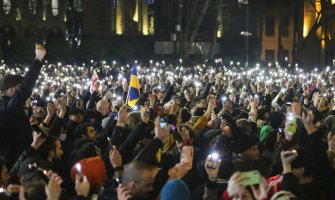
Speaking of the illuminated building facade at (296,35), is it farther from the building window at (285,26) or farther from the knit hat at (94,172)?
the knit hat at (94,172)

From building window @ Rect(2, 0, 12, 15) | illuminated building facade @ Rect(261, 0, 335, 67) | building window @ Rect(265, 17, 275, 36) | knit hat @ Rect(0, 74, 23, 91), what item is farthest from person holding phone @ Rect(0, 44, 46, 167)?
building window @ Rect(265, 17, 275, 36)

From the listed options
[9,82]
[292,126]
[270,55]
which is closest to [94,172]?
[9,82]

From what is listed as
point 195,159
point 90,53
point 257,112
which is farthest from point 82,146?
point 90,53

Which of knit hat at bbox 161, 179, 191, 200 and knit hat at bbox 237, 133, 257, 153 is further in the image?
knit hat at bbox 237, 133, 257, 153

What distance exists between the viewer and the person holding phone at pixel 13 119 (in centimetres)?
795

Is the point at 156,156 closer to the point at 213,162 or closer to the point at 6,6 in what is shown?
the point at 213,162

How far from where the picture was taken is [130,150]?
7.88 m

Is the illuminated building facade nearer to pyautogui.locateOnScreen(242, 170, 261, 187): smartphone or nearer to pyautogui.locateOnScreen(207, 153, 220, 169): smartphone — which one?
pyautogui.locateOnScreen(207, 153, 220, 169): smartphone

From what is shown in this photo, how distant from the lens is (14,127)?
805cm

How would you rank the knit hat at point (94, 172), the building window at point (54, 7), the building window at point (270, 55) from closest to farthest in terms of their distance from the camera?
the knit hat at point (94, 172) → the building window at point (54, 7) → the building window at point (270, 55)

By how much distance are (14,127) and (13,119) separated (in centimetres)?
10

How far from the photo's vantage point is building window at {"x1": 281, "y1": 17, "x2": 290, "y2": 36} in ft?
208

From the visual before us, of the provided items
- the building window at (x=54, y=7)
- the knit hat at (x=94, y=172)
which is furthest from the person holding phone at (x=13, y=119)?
the building window at (x=54, y=7)

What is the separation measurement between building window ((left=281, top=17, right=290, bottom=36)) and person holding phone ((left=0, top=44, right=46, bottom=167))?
56771 millimetres
